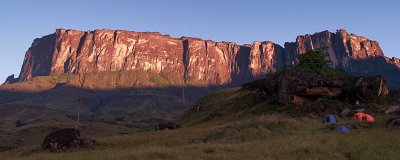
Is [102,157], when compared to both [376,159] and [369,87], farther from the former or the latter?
[369,87]

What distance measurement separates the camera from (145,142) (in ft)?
144

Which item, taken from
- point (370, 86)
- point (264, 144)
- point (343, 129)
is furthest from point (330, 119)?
point (370, 86)

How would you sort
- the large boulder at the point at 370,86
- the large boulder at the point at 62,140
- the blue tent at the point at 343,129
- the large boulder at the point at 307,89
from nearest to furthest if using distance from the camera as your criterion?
the blue tent at the point at 343,129 → the large boulder at the point at 62,140 → the large boulder at the point at 370,86 → the large boulder at the point at 307,89

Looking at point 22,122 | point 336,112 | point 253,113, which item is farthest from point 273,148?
point 22,122

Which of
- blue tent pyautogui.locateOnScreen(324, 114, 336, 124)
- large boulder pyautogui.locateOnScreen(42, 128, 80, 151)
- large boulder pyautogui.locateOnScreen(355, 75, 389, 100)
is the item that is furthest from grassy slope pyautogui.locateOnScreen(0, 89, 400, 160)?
large boulder pyautogui.locateOnScreen(355, 75, 389, 100)

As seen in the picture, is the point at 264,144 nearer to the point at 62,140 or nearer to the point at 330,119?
the point at 330,119

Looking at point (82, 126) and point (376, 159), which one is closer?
point (376, 159)

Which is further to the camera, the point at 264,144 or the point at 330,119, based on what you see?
the point at 330,119

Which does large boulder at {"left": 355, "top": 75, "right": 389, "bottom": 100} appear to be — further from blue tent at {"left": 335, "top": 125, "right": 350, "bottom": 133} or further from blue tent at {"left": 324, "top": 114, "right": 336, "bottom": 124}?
blue tent at {"left": 335, "top": 125, "right": 350, "bottom": 133}

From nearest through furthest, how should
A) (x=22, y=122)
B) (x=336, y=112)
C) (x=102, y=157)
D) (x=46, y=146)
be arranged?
(x=102, y=157) → (x=46, y=146) → (x=336, y=112) → (x=22, y=122)

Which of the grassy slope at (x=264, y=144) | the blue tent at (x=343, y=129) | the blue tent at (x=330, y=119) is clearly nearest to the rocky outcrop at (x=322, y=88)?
the grassy slope at (x=264, y=144)

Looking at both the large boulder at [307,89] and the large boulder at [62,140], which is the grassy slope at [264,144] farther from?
the large boulder at [307,89]

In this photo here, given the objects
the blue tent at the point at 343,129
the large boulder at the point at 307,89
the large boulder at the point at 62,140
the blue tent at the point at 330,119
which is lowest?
the large boulder at the point at 62,140

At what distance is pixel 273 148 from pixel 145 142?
17.0 m
